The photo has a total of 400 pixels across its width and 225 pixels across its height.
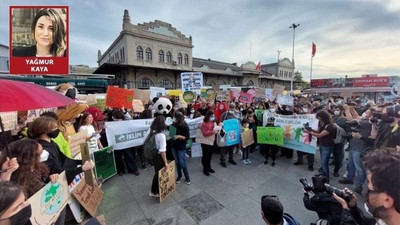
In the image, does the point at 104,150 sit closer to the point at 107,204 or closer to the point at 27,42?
the point at 107,204

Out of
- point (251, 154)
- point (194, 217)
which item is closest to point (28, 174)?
point (194, 217)

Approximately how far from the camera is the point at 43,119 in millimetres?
2508

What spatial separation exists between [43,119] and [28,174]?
862mm

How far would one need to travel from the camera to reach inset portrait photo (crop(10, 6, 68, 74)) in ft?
11.1

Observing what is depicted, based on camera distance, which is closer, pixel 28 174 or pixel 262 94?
pixel 28 174

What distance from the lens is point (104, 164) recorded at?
467 cm

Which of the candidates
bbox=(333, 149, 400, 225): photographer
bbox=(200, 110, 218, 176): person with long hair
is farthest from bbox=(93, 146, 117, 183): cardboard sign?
bbox=(333, 149, 400, 225): photographer

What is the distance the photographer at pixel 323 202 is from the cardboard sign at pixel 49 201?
2908 mm

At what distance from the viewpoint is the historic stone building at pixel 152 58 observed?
26.5 metres

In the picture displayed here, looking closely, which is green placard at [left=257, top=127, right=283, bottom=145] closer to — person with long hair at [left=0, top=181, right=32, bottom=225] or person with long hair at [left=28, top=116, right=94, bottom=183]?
person with long hair at [left=28, top=116, right=94, bottom=183]

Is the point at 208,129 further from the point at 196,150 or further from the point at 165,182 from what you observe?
the point at 165,182

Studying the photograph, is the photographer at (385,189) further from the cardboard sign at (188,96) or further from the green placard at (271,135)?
the cardboard sign at (188,96)

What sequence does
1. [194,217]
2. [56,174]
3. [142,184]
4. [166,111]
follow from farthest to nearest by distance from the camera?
[166,111]
[142,184]
[194,217]
[56,174]

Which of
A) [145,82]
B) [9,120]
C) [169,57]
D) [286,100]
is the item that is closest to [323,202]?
[9,120]
